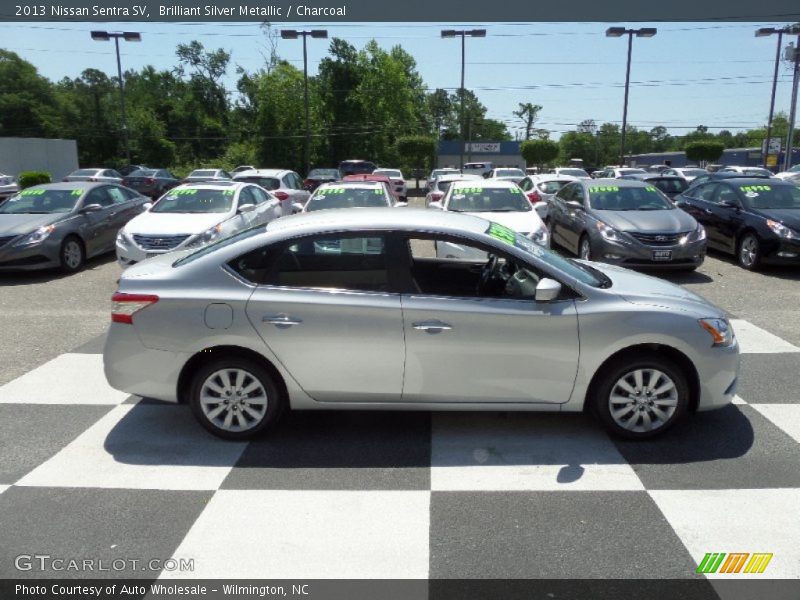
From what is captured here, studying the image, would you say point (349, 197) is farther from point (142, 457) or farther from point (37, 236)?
point (142, 457)

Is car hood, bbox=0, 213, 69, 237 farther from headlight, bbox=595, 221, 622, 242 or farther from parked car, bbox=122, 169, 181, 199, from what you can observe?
parked car, bbox=122, 169, 181, 199

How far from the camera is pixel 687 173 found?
36.9 metres

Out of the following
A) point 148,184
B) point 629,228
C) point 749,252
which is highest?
point 629,228

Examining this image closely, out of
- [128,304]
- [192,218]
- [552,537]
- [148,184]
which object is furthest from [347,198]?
[148,184]

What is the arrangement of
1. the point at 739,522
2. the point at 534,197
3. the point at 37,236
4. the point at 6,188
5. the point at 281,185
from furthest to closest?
the point at 6,188
the point at 534,197
the point at 281,185
the point at 37,236
the point at 739,522

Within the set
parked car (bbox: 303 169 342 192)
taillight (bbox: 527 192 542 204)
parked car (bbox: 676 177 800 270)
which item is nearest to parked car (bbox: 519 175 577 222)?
taillight (bbox: 527 192 542 204)

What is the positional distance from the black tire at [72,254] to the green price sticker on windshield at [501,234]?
8.51 m

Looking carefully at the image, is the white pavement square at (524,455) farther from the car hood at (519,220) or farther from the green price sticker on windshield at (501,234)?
the car hood at (519,220)

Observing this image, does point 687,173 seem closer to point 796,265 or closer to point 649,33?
point 649,33

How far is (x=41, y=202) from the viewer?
38.1 ft

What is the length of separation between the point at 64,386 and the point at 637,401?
15.5 ft

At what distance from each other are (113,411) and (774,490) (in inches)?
184

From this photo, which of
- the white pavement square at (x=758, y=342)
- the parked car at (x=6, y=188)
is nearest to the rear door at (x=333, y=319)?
the white pavement square at (x=758, y=342)

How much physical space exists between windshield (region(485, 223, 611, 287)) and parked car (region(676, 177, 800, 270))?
23.5 ft
